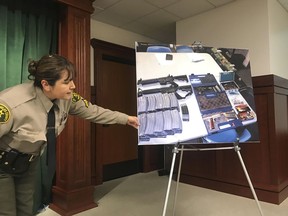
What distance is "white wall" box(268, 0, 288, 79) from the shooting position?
2.78 meters

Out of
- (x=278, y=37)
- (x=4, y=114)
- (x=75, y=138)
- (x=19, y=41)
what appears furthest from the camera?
(x=278, y=37)

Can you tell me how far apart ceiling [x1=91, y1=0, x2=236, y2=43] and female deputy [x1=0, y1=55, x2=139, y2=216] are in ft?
6.69

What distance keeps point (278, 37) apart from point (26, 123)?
3045mm

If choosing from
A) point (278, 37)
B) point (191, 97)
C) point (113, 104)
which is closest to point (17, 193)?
point (191, 97)

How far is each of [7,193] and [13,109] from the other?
1.42 ft

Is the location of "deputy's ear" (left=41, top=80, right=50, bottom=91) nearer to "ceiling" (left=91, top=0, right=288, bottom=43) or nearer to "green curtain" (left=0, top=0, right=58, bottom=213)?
"green curtain" (left=0, top=0, right=58, bottom=213)

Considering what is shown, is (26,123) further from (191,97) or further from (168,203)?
(168,203)

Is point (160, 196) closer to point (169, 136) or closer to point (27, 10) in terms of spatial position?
point (169, 136)

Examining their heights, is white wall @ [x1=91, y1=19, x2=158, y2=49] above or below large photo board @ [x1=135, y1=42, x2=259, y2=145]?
above

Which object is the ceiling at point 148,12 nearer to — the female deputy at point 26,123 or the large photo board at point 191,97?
the large photo board at point 191,97

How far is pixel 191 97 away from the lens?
6.13ft

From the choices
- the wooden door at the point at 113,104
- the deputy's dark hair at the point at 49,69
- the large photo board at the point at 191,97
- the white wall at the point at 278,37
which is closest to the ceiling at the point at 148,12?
the wooden door at the point at 113,104

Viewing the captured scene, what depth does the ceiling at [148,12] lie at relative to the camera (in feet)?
9.88

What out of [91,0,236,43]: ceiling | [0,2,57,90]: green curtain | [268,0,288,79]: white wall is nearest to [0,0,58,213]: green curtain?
[0,2,57,90]: green curtain
